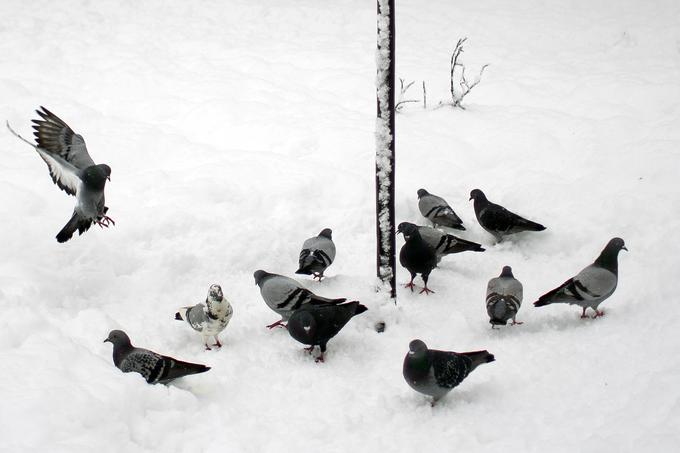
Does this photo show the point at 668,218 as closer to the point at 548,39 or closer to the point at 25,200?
the point at 25,200

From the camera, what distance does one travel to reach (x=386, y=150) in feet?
15.1

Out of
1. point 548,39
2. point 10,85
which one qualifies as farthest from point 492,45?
point 10,85

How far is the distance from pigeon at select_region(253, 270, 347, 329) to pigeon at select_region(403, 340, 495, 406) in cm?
98

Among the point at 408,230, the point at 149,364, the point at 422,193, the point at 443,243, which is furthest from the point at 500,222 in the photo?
the point at 149,364

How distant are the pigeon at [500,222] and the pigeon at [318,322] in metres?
1.92

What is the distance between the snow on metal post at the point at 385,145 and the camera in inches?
171

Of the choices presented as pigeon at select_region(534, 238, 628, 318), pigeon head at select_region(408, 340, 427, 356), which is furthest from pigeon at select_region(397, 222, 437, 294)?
pigeon head at select_region(408, 340, 427, 356)

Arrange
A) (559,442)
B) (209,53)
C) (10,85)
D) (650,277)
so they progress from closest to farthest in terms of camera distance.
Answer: (559,442) → (650,277) → (10,85) → (209,53)

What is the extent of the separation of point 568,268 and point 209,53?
804 cm

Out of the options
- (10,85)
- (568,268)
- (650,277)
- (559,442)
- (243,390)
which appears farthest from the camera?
(10,85)

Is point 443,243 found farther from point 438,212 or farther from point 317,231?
point 317,231

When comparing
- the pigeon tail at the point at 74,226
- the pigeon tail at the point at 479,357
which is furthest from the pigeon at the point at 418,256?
the pigeon tail at the point at 74,226

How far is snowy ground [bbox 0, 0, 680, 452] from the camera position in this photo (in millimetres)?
3613

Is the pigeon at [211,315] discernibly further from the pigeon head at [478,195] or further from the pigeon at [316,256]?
the pigeon head at [478,195]
